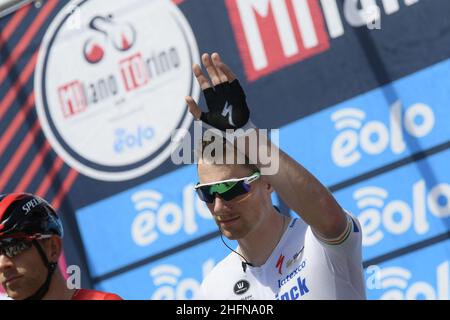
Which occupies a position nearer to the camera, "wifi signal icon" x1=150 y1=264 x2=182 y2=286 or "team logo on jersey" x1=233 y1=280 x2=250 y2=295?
"team logo on jersey" x1=233 y1=280 x2=250 y2=295

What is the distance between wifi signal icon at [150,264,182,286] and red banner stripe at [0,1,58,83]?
1.72 metres

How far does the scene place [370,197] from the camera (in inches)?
188

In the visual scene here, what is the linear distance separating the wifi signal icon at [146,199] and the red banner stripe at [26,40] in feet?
4.20

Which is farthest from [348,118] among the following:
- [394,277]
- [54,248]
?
[54,248]

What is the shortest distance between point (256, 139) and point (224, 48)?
2586mm

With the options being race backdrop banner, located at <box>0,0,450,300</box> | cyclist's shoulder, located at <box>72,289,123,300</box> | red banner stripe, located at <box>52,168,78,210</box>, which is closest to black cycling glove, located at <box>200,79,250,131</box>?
cyclist's shoulder, located at <box>72,289,123,300</box>

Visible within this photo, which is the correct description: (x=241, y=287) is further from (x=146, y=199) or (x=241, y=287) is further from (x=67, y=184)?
(x=67, y=184)

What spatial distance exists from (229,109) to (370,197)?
7.00 feet

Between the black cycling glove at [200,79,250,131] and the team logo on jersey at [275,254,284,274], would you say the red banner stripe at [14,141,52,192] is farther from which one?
the black cycling glove at [200,79,250,131]

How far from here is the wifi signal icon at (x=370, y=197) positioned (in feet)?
15.5

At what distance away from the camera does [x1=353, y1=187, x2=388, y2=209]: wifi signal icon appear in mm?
4719

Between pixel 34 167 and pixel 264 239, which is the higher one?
pixel 34 167

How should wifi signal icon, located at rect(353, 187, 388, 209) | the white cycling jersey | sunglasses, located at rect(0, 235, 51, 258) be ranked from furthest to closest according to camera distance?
1. wifi signal icon, located at rect(353, 187, 388, 209)
2. sunglasses, located at rect(0, 235, 51, 258)
3. the white cycling jersey
